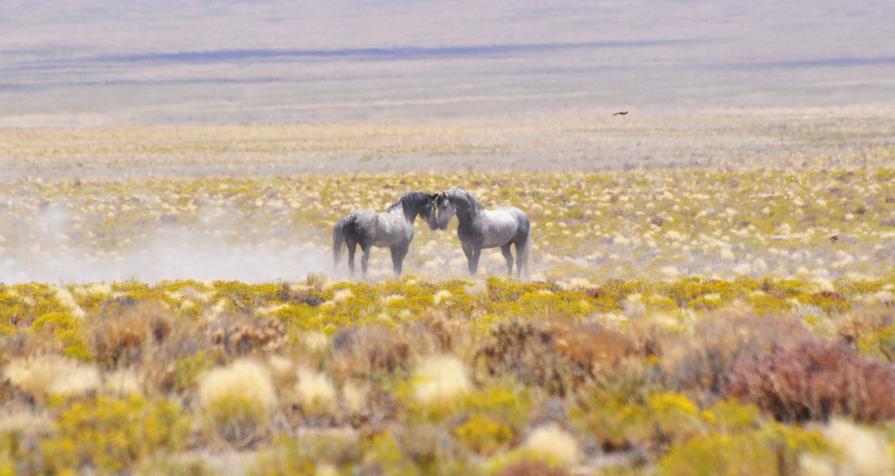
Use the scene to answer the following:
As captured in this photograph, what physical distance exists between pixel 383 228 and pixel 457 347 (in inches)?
402

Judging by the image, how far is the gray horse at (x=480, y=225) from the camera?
62.1 ft

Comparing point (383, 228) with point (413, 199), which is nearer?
point (383, 228)

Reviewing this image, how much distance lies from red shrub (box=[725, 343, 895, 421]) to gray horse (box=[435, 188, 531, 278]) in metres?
11.6

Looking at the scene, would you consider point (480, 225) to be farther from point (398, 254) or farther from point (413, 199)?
point (398, 254)

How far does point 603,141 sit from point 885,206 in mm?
40553

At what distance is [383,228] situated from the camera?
19.4m

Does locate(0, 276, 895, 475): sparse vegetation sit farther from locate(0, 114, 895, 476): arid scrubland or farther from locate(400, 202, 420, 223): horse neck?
locate(400, 202, 420, 223): horse neck

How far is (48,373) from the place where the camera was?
794 centimetres

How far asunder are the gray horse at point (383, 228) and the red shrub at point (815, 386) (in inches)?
468

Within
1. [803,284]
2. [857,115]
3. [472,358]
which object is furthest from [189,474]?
[857,115]

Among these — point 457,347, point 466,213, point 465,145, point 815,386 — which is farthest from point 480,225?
point 465,145

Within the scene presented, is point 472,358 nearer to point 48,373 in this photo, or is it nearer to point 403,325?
point 403,325

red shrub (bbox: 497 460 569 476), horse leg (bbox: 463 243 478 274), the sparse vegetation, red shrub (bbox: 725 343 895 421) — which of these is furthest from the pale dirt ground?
red shrub (bbox: 497 460 569 476)

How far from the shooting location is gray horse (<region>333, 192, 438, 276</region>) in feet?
63.3
